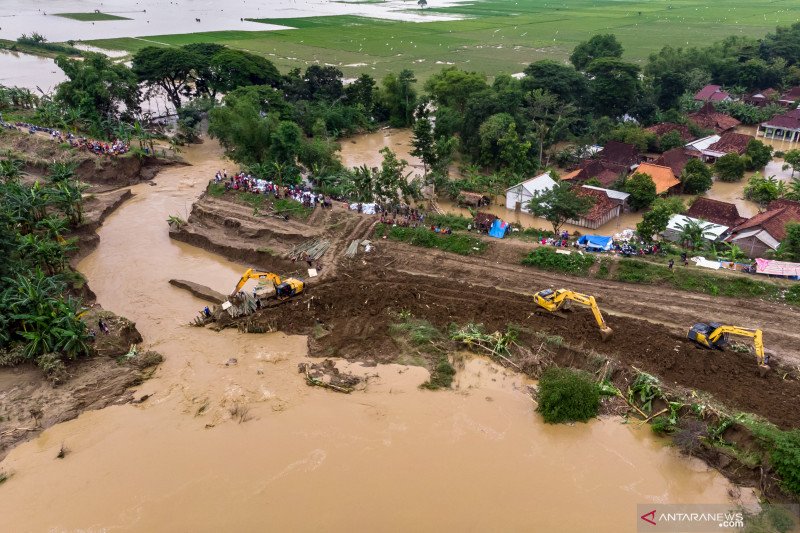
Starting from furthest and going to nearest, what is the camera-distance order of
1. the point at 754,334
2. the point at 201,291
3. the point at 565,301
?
the point at 201,291
the point at 565,301
the point at 754,334

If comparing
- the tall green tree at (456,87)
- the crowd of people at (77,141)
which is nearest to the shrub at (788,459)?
the tall green tree at (456,87)

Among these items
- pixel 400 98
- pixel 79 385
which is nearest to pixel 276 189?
pixel 79 385

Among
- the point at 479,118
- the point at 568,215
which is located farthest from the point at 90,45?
the point at 568,215

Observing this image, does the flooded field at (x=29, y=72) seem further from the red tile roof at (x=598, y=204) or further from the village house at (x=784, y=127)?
the village house at (x=784, y=127)

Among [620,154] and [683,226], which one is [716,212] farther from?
[620,154]

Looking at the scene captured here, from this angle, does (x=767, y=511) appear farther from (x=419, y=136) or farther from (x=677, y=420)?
(x=419, y=136)

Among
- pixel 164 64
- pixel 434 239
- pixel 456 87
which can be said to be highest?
pixel 164 64

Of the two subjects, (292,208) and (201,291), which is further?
(292,208)

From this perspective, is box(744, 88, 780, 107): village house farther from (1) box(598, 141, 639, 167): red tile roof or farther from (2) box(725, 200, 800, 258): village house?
(2) box(725, 200, 800, 258): village house
